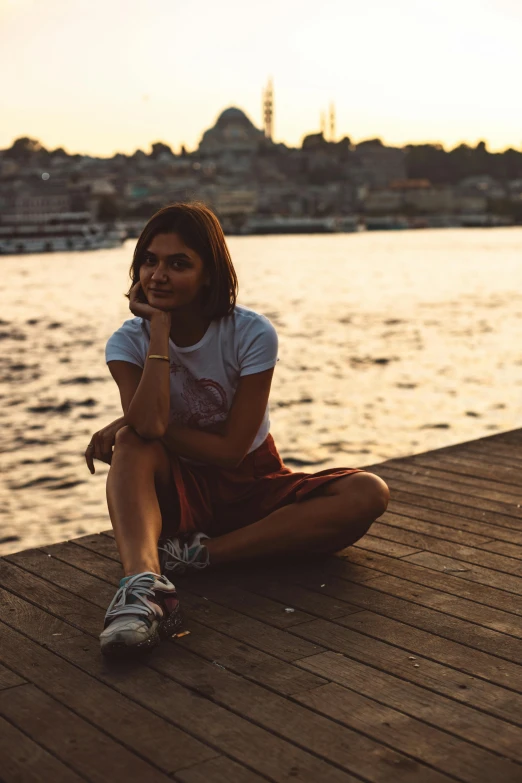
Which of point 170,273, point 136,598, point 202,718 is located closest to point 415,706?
point 202,718

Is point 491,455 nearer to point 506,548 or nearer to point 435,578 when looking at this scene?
point 506,548

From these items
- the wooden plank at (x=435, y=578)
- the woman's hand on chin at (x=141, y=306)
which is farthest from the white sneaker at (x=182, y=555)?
the woman's hand on chin at (x=141, y=306)

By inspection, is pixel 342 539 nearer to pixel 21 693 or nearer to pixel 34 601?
pixel 34 601

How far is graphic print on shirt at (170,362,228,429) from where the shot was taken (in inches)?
102

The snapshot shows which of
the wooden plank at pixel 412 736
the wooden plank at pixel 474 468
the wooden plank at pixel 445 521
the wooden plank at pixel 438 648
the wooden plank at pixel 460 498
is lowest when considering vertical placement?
the wooden plank at pixel 474 468

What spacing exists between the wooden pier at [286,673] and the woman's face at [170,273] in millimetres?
706

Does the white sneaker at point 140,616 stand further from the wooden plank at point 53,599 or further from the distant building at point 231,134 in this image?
the distant building at point 231,134

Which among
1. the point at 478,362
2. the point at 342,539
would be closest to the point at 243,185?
the point at 478,362

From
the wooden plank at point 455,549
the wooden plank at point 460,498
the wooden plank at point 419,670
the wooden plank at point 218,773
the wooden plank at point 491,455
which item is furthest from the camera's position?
the wooden plank at point 491,455

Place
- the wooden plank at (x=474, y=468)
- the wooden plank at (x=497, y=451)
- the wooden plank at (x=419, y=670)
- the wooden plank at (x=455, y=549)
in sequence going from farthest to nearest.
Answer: the wooden plank at (x=497, y=451)
the wooden plank at (x=474, y=468)
the wooden plank at (x=455, y=549)
the wooden plank at (x=419, y=670)

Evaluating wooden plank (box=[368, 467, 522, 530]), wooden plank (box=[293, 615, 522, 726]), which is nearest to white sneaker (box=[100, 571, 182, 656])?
wooden plank (box=[293, 615, 522, 726])

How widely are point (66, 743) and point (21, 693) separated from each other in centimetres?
23

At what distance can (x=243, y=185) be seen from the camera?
124312 mm

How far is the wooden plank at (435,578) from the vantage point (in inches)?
97.4
